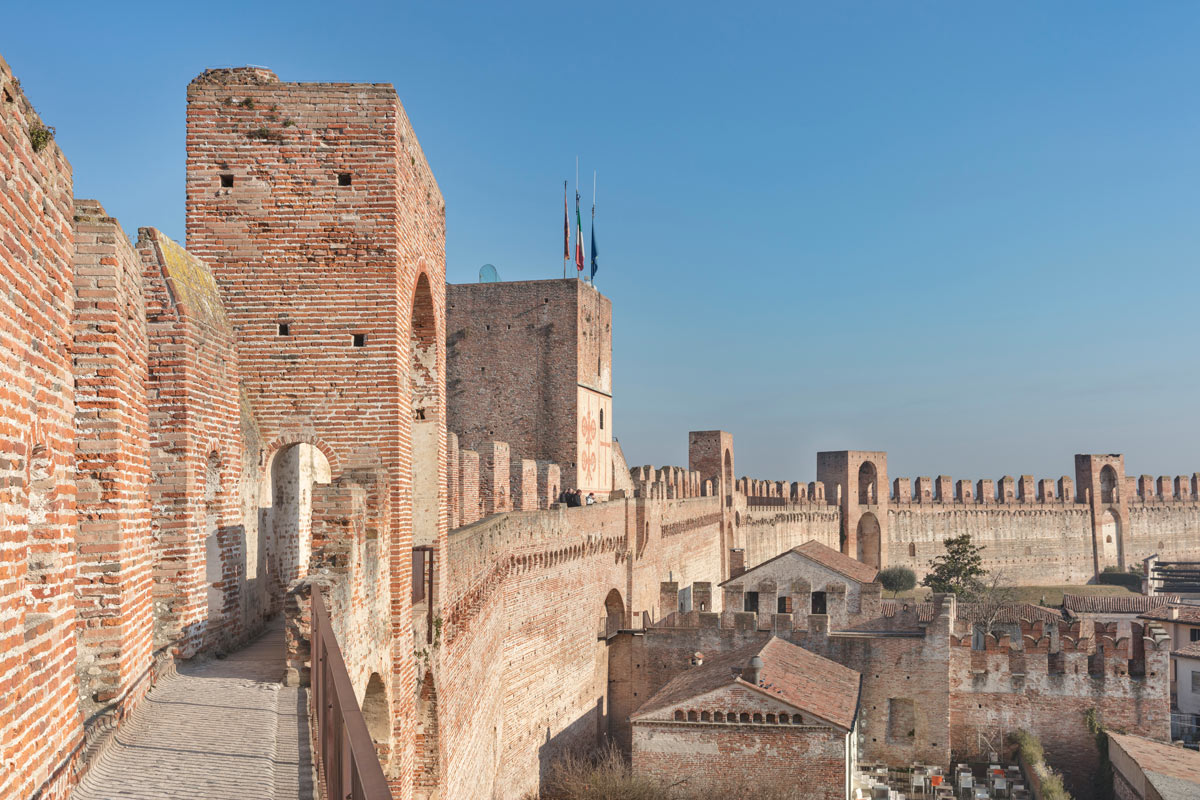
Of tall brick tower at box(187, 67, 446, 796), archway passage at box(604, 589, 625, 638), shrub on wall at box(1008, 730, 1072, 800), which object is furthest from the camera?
archway passage at box(604, 589, 625, 638)

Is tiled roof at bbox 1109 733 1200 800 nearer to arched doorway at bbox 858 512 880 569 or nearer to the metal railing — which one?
the metal railing

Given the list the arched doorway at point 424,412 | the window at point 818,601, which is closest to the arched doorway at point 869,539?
the window at point 818,601

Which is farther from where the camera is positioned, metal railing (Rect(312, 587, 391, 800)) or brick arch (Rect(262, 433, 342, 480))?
brick arch (Rect(262, 433, 342, 480))

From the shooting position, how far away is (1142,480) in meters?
56.6

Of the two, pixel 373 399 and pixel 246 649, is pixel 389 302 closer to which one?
pixel 373 399

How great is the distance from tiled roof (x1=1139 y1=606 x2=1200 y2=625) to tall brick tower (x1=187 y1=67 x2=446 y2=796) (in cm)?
3133

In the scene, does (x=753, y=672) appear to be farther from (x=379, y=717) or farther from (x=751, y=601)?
(x=379, y=717)

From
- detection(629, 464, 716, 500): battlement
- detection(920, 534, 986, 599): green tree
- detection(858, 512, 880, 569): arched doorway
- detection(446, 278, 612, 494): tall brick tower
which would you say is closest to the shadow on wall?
detection(629, 464, 716, 500): battlement

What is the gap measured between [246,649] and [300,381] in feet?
8.50

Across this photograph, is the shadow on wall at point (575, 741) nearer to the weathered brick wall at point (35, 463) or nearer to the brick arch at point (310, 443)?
the brick arch at point (310, 443)

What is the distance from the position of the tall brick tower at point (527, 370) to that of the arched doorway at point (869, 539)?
25.0 metres

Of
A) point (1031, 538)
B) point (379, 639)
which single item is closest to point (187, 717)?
point (379, 639)

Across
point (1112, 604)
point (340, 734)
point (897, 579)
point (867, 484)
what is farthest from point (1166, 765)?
point (867, 484)

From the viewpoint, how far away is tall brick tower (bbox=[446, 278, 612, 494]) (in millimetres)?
28203
